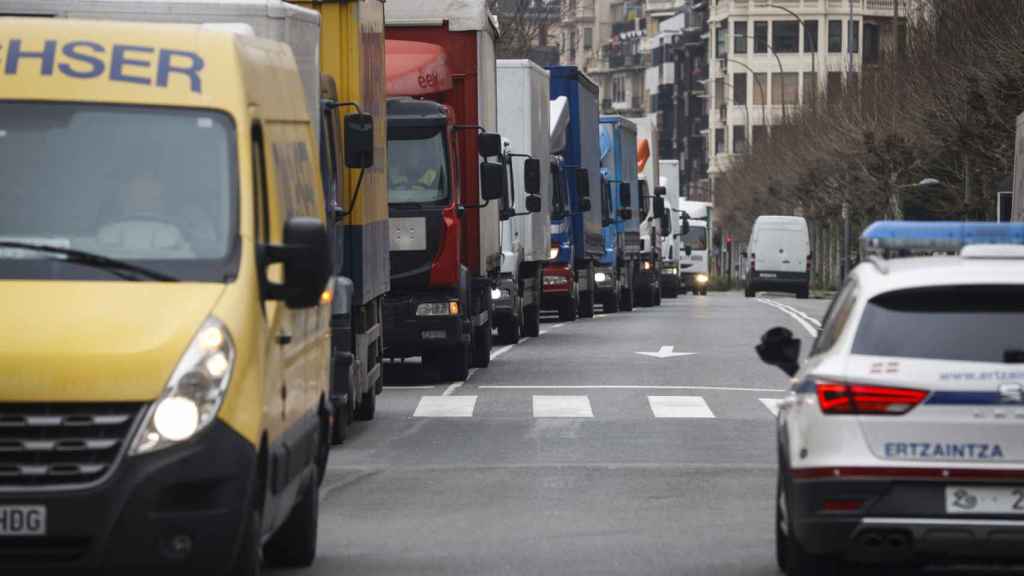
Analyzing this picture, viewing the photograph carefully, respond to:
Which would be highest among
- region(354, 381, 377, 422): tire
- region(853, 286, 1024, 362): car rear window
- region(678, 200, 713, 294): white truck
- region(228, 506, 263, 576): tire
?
region(853, 286, 1024, 362): car rear window

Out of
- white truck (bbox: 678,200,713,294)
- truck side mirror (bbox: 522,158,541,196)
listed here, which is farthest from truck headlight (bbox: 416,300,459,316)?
white truck (bbox: 678,200,713,294)

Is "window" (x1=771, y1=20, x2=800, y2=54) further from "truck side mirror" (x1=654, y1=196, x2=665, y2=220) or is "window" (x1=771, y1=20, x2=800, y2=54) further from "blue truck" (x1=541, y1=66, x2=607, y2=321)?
"blue truck" (x1=541, y1=66, x2=607, y2=321)

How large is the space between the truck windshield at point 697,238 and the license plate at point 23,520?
284 feet

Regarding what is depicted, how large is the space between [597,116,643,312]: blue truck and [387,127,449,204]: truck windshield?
2357cm

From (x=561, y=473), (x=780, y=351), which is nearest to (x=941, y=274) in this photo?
(x=780, y=351)

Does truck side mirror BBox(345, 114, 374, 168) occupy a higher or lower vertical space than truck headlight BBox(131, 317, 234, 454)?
higher

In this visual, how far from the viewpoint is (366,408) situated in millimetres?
21281

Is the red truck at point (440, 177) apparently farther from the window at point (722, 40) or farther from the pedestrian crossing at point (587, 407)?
the window at point (722, 40)

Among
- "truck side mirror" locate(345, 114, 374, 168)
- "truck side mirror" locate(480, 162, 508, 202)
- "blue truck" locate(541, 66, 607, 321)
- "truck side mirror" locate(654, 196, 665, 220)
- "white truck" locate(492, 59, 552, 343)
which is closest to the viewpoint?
"truck side mirror" locate(345, 114, 374, 168)

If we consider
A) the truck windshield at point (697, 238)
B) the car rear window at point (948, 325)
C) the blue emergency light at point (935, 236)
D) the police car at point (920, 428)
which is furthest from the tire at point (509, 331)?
the truck windshield at point (697, 238)

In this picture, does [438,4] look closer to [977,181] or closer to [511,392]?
[511,392]

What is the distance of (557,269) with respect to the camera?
43.2 metres

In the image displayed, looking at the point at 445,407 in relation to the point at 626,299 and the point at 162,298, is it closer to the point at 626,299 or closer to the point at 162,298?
the point at 162,298

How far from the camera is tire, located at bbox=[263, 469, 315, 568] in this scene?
37.8 feet
